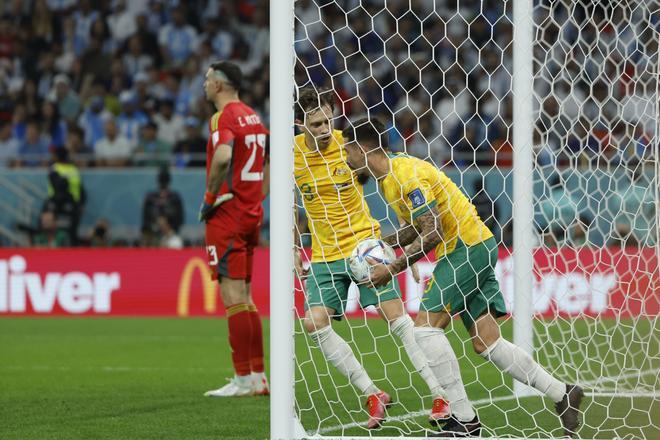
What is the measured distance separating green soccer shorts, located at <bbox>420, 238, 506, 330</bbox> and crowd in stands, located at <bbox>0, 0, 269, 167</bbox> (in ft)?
31.5

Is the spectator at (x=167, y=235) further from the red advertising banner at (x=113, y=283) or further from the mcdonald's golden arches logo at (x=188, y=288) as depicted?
the mcdonald's golden arches logo at (x=188, y=288)

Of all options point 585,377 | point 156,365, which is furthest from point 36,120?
point 585,377

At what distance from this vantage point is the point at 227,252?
7477 mm

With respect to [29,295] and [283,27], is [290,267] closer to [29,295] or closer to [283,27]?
[283,27]

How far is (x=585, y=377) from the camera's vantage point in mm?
8211

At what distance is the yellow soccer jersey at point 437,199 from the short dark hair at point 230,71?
2160 millimetres

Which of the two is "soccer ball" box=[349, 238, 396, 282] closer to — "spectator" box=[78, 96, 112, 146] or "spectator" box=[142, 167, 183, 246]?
"spectator" box=[142, 167, 183, 246]

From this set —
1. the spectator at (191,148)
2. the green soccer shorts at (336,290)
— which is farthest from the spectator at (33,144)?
the green soccer shorts at (336,290)

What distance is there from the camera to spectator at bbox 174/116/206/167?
14.5 metres

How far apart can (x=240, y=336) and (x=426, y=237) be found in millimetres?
2415

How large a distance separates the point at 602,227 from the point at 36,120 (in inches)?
333

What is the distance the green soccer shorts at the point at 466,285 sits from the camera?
5.45 metres

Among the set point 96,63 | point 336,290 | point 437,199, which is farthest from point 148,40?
point 437,199

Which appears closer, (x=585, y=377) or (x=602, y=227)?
(x=585, y=377)
